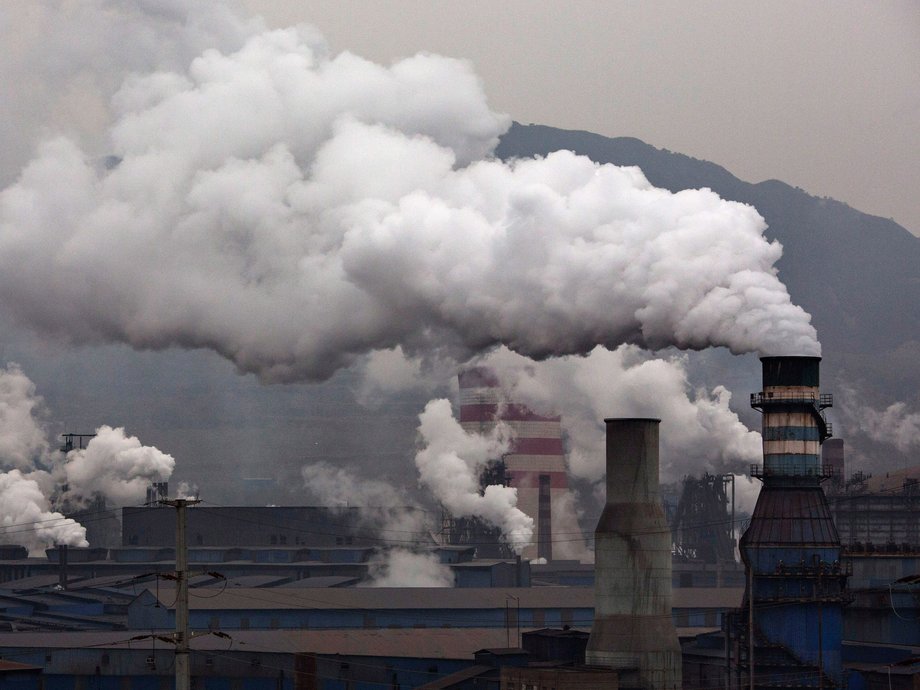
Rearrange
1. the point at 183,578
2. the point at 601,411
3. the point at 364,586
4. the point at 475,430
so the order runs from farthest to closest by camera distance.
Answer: the point at 601,411 → the point at 475,430 → the point at 364,586 → the point at 183,578

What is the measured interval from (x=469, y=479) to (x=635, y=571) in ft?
214

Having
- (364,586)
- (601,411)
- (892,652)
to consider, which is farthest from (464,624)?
(601,411)

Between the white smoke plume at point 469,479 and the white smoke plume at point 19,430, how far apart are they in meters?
46.0

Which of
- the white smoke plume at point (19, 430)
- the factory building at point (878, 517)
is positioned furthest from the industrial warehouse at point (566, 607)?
the white smoke plume at point (19, 430)

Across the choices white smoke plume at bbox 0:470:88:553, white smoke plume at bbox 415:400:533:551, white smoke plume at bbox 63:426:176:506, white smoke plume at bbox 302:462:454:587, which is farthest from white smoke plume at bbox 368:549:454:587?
white smoke plume at bbox 63:426:176:506

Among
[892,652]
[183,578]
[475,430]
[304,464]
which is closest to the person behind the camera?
[183,578]

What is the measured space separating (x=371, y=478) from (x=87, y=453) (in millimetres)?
43661

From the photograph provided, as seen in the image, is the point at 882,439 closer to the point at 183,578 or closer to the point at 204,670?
the point at 204,670

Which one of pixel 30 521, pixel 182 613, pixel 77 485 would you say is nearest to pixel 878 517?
pixel 77 485

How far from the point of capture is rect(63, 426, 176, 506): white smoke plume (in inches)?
5030

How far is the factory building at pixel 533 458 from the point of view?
389 ft

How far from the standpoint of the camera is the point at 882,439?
169125 mm

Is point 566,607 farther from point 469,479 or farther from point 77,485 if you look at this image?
point 77,485

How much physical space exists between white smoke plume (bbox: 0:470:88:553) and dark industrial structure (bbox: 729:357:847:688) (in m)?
76.5
